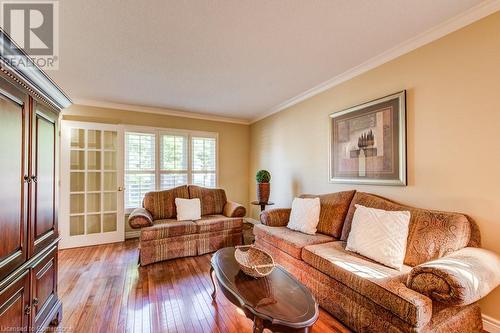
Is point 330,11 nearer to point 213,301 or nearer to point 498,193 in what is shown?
point 498,193

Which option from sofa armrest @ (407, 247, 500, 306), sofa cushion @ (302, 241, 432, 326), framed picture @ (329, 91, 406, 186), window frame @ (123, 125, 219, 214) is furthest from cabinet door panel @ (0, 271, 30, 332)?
framed picture @ (329, 91, 406, 186)

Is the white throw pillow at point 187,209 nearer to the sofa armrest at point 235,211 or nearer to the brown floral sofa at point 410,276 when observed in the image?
the sofa armrest at point 235,211

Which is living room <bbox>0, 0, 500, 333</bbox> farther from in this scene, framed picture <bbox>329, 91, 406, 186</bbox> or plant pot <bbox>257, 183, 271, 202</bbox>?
plant pot <bbox>257, 183, 271, 202</bbox>

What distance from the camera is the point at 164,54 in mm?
2389

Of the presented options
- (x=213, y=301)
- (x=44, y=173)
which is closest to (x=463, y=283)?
(x=213, y=301)

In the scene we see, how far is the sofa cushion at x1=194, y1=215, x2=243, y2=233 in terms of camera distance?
3387mm

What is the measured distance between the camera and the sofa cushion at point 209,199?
3949 millimetres

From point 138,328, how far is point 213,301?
0.66 metres

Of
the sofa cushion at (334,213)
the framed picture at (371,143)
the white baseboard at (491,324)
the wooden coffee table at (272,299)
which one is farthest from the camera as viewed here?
the sofa cushion at (334,213)

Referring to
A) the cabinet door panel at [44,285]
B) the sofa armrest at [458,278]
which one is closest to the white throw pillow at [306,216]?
the sofa armrest at [458,278]

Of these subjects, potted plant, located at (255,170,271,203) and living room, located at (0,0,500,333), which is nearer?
living room, located at (0,0,500,333)

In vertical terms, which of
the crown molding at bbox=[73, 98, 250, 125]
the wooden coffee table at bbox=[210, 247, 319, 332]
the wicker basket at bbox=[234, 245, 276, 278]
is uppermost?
the crown molding at bbox=[73, 98, 250, 125]

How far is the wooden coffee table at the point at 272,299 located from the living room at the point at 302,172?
0.04 feet

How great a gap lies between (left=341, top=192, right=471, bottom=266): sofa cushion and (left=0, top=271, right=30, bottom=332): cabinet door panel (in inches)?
106
